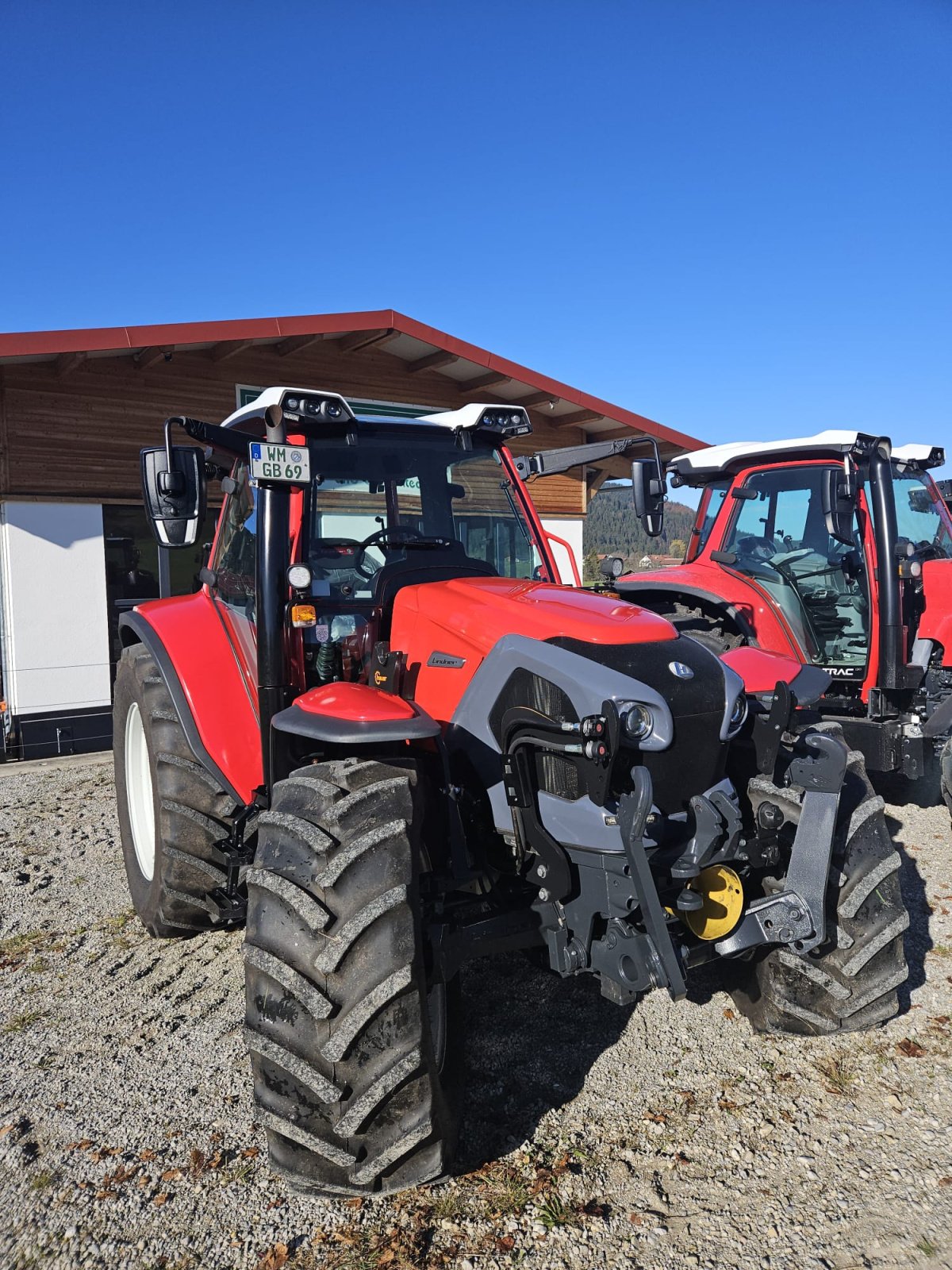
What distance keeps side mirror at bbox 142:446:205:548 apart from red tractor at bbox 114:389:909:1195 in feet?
0.04

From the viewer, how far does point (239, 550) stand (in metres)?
3.86

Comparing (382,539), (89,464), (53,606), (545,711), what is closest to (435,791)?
(545,711)

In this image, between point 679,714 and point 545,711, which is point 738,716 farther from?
point 545,711

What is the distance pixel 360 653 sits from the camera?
11.0ft

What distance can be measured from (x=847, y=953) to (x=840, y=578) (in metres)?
3.69

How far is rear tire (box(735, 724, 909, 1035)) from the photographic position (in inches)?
118

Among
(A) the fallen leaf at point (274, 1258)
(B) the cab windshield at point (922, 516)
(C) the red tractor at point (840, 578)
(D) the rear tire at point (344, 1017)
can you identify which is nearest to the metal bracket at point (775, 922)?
(D) the rear tire at point (344, 1017)

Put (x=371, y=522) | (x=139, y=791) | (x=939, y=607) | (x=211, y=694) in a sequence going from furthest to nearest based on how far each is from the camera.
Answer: (x=939, y=607), (x=139, y=791), (x=211, y=694), (x=371, y=522)

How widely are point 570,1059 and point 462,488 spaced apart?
2.27 m

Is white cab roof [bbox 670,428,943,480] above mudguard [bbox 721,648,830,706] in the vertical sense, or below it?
above

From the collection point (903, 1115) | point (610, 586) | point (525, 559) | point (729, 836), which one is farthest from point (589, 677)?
point (610, 586)

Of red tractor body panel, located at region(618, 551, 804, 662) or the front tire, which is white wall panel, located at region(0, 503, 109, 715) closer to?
red tractor body panel, located at region(618, 551, 804, 662)

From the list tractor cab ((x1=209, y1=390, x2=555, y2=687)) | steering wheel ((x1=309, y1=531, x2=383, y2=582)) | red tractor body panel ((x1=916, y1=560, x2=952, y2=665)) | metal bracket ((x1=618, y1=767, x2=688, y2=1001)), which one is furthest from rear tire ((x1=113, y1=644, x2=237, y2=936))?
red tractor body panel ((x1=916, y1=560, x2=952, y2=665))

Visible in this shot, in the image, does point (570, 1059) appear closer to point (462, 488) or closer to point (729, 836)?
point (729, 836)
